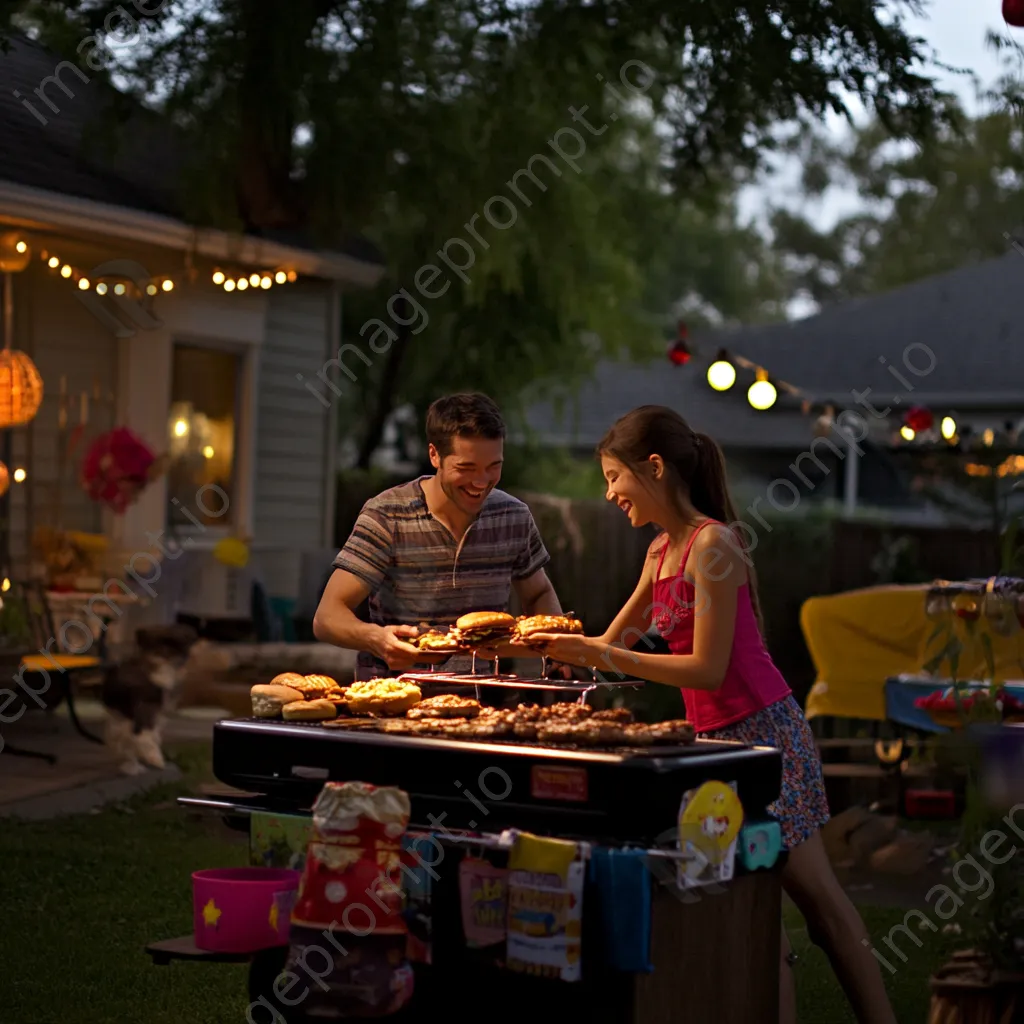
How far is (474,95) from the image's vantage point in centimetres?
1330

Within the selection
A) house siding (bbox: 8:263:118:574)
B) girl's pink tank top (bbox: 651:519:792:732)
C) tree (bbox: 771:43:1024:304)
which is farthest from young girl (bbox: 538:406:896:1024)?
tree (bbox: 771:43:1024:304)

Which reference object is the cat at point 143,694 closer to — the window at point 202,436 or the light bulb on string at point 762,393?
the window at point 202,436

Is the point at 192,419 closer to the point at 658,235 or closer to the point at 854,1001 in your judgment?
the point at 658,235

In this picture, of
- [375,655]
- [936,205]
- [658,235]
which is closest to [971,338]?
[658,235]

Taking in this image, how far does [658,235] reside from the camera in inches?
744

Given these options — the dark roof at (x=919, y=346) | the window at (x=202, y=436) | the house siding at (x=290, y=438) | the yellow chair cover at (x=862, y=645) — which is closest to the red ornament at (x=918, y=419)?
the yellow chair cover at (x=862, y=645)

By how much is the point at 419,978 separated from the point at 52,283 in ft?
28.7

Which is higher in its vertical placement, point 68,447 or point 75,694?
point 68,447

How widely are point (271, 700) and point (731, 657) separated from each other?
47.8 inches

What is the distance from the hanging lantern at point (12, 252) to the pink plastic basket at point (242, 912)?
7.43 metres

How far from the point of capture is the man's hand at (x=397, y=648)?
184 inches

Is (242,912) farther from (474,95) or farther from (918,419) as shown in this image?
(474,95)

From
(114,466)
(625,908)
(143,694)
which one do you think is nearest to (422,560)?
(625,908)

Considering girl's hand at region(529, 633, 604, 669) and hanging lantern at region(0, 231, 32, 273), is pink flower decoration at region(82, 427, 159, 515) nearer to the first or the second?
hanging lantern at region(0, 231, 32, 273)
